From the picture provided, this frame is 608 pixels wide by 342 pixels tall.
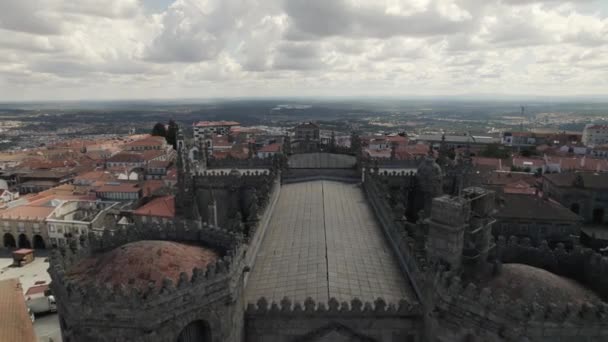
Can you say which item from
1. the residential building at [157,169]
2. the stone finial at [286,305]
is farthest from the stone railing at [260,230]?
the residential building at [157,169]

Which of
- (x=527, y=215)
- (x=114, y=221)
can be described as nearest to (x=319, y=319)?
(x=527, y=215)

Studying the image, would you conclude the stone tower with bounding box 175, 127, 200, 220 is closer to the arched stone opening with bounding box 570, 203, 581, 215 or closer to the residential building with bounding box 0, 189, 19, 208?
the residential building with bounding box 0, 189, 19, 208

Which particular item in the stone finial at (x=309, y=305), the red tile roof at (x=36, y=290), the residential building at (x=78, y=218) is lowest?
the red tile roof at (x=36, y=290)

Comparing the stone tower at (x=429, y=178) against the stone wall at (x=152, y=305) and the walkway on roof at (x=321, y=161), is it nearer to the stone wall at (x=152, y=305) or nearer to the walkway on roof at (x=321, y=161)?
the walkway on roof at (x=321, y=161)

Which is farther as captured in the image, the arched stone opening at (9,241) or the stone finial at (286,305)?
the arched stone opening at (9,241)

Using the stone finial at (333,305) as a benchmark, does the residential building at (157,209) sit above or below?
below

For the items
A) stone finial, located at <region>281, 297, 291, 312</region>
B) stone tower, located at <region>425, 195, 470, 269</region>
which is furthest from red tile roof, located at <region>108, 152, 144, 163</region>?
stone tower, located at <region>425, 195, 470, 269</region>

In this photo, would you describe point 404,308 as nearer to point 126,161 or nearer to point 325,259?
point 325,259

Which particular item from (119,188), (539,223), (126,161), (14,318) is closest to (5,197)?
(119,188)
